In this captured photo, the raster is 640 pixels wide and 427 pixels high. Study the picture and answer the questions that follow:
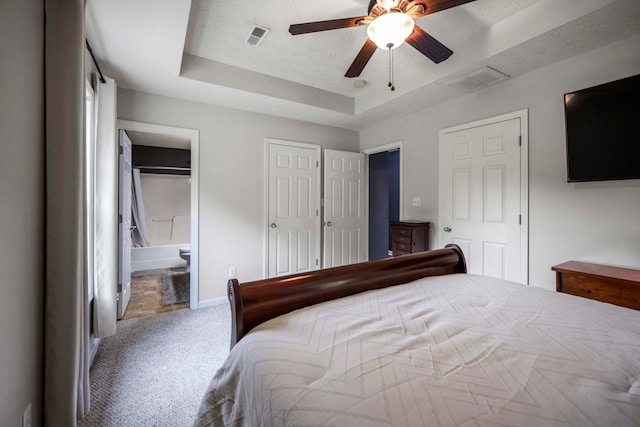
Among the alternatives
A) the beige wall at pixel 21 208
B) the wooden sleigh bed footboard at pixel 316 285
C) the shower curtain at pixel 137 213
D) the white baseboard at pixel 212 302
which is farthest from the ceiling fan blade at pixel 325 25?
the shower curtain at pixel 137 213

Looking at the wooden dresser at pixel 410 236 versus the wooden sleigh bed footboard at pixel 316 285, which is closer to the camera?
the wooden sleigh bed footboard at pixel 316 285

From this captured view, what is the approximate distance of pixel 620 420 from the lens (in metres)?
0.64

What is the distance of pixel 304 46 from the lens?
8.37 ft

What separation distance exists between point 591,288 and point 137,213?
626 centimetres

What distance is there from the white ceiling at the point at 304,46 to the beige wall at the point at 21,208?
32.9 inches

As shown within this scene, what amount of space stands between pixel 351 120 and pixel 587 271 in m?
3.05

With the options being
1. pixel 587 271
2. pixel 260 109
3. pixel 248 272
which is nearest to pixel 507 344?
pixel 587 271

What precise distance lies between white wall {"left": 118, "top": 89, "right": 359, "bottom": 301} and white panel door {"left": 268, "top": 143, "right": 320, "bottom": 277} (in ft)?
0.49

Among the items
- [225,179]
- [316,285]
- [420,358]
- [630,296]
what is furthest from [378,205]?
[420,358]

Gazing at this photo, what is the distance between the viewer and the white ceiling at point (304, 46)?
186 centimetres

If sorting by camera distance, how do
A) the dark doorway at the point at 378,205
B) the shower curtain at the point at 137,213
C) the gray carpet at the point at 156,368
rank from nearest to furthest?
the gray carpet at the point at 156,368
the dark doorway at the point at 378,205
the shower curtain at the point at 137,213

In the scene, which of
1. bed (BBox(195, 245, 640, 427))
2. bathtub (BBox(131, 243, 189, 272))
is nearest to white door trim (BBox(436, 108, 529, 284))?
bed (BBox(195, 245, 640, 427))

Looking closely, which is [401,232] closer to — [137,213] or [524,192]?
[524,192]

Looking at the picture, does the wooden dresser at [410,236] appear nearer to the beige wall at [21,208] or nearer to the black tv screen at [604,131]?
the black tv screen at [604,131]
